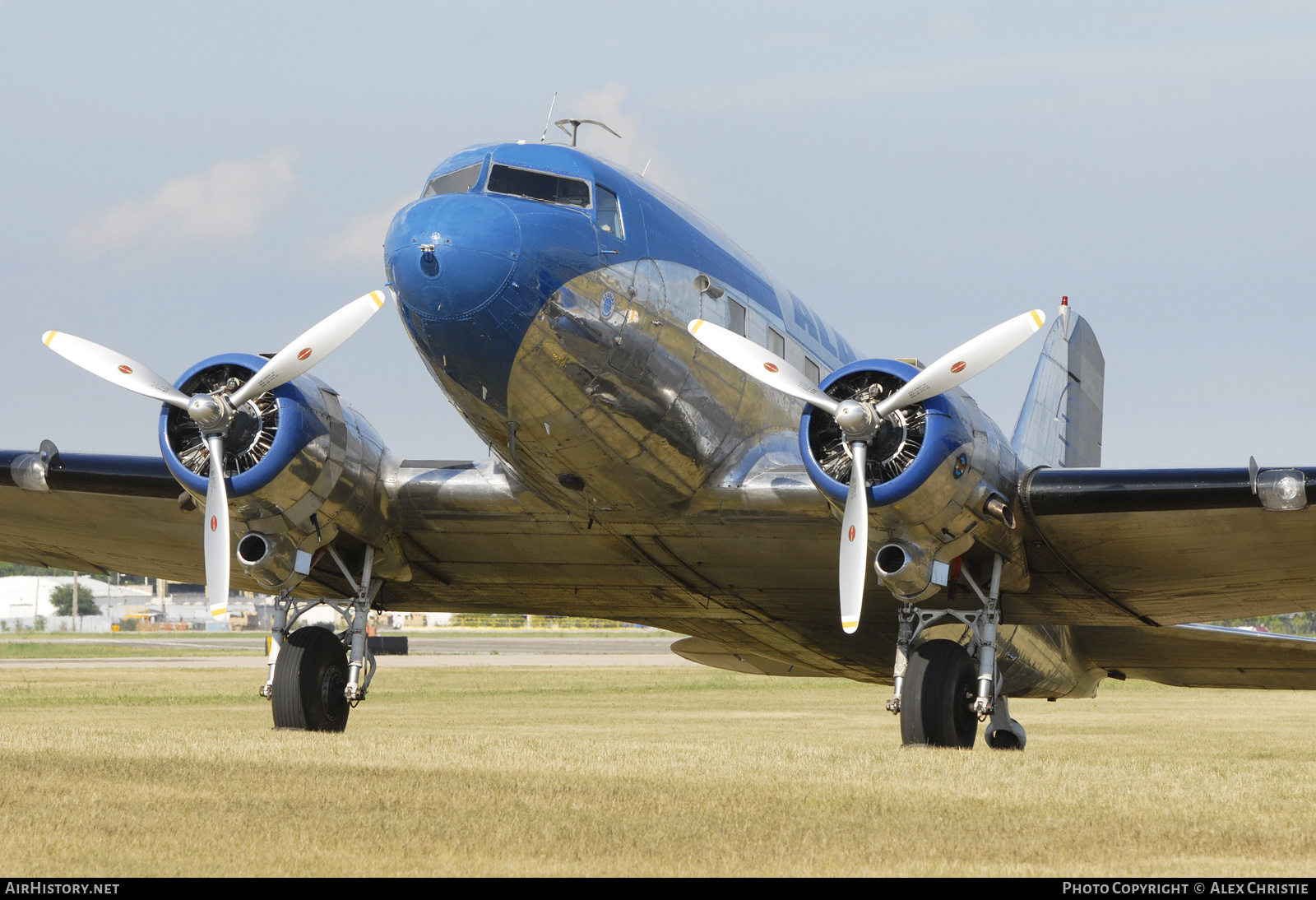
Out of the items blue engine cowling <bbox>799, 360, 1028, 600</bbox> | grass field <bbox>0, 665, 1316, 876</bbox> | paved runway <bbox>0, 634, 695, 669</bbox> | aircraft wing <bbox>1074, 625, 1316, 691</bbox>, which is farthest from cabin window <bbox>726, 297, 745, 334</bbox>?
paved runway <bbox>0, 634, 695, 669</bbox>

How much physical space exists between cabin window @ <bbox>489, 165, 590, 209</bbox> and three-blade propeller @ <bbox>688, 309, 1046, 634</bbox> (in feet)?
4.78

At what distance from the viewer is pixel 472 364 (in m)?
11.6

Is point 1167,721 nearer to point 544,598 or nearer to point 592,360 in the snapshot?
point 544,598

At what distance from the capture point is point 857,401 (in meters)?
12.0

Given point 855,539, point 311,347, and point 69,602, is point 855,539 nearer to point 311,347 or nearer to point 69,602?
point 311,347

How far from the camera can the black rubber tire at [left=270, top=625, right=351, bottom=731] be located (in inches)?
546

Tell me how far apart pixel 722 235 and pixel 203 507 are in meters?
5.57

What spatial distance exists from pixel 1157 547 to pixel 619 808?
756 cm

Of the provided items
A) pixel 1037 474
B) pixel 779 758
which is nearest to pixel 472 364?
pixel 779 758

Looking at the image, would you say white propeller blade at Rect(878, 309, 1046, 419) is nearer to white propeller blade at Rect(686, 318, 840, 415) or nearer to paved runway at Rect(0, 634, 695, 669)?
white propeller blade at Rect(686, 318, 840, 415)

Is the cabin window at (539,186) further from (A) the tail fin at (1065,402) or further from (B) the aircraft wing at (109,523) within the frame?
(A) the tail fin at (1065,402)

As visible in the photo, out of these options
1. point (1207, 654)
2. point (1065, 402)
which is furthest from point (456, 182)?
point (1207, 654)

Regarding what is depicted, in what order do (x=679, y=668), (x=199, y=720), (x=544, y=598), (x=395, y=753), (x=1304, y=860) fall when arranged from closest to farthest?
1. (x=1304, y=860)
2. (x=395, y=753)
3. (x=544, y=598)
4. (x=199, y=720)
5. (x=679, y=668)

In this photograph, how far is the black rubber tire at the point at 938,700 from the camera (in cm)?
1246
